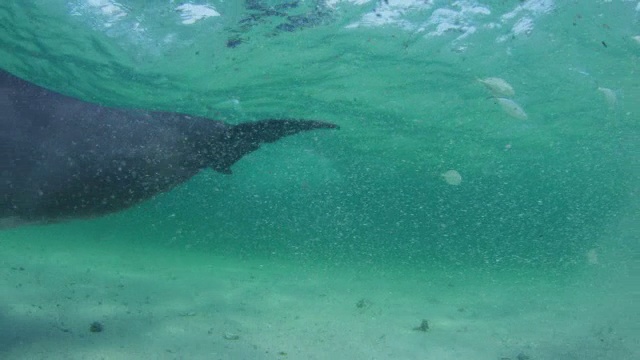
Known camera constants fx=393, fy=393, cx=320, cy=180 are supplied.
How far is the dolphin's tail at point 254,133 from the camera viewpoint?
5.72m

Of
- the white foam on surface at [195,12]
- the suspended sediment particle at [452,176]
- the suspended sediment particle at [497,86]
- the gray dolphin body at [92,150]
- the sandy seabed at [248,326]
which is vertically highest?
the white foam on surface at [195,12]

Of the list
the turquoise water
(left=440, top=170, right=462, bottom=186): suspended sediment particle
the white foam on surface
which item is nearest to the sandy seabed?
the turquoise water

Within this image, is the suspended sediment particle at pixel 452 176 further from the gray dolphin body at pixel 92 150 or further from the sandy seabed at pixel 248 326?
the gray dolphin body at pixel 92 150

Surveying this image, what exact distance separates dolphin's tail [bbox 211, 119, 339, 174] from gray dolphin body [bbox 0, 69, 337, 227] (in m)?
0.01

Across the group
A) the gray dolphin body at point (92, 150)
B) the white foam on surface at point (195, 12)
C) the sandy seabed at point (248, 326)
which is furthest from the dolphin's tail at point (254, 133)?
the white foam on surface at point (195, 12)

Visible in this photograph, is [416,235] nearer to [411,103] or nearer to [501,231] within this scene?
[501,231]

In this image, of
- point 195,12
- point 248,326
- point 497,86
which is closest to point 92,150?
point 248,326

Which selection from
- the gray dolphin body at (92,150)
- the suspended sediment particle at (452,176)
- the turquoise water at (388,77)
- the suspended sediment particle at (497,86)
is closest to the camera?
the gray dolphin body at (92,150)

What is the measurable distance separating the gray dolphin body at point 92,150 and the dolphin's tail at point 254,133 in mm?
15

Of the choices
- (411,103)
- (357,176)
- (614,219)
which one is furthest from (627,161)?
(614,219)

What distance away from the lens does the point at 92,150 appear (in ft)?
17.0

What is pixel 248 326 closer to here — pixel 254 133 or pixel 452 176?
pixel 254 133

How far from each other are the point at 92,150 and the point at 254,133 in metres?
2.19

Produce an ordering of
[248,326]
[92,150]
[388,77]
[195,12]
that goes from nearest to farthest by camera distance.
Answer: [92,150] → [248,326] → [195,12] → [388,77]
